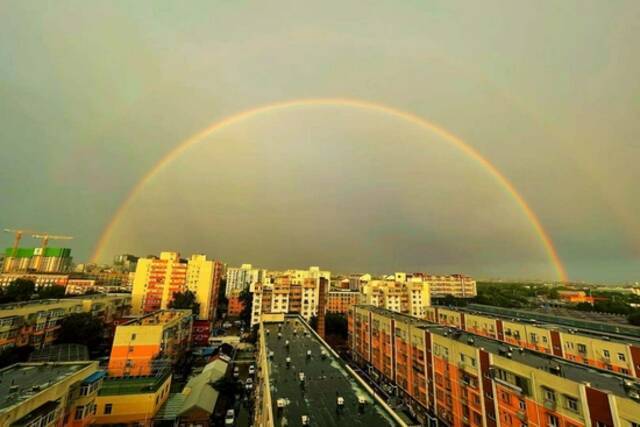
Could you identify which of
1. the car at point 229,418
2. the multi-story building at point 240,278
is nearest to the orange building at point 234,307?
the multi-story building at point 240,278

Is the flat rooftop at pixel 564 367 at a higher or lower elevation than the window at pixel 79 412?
higher

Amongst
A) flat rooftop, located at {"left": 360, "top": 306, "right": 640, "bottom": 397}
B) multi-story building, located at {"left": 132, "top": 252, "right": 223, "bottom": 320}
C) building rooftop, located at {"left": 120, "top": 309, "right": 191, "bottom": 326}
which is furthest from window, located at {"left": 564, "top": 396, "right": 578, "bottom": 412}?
multi-story building, located at {"left": 132, "top": 252, "right": 223, "bottom": 320}

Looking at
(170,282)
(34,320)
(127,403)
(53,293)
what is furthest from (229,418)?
(53,293)

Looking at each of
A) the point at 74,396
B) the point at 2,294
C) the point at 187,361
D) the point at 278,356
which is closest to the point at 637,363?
the point at 278,356

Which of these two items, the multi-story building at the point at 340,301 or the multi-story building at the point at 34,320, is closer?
the multi-story building at the point at 34,320

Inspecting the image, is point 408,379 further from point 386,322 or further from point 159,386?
point 159,386

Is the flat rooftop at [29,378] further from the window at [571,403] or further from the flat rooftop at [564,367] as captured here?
the flat rooftop at [564,367]

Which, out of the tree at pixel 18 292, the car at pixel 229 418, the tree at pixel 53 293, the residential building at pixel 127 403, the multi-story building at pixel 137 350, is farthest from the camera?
the tree at pixel 53 293
